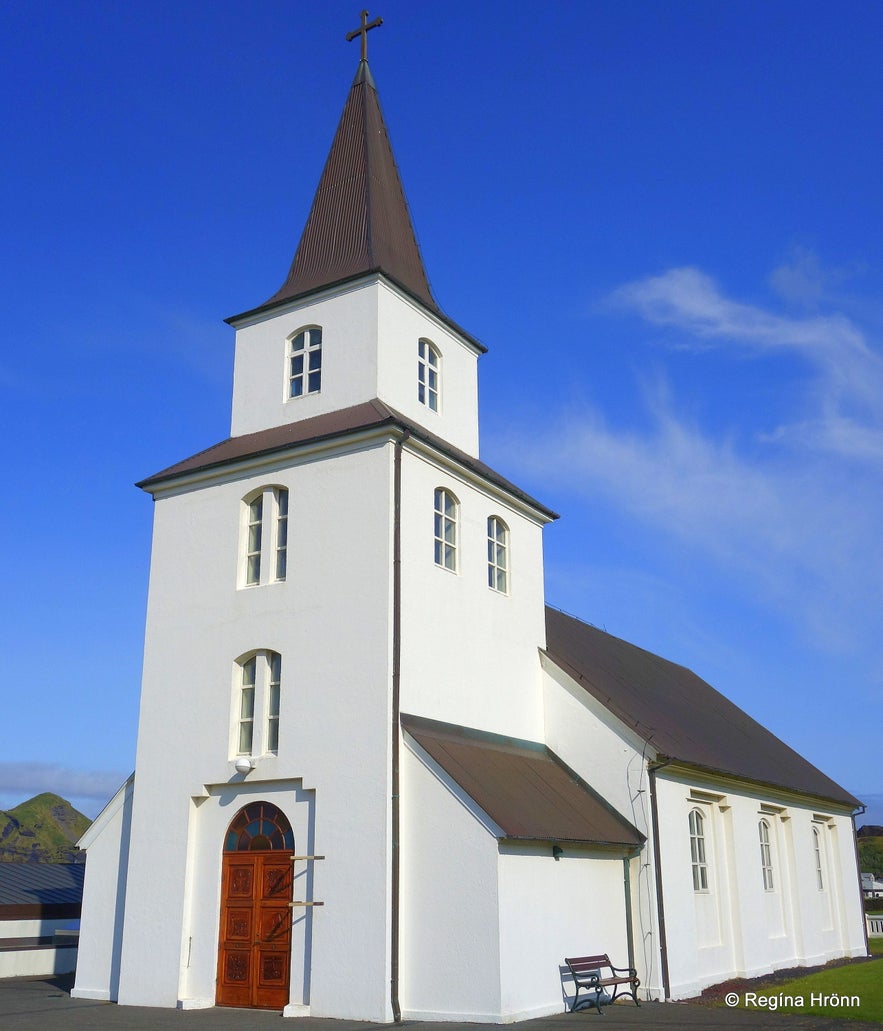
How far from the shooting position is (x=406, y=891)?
53.5 feet

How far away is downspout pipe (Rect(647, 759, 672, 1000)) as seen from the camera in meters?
18.4

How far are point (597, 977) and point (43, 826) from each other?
75.5 meters

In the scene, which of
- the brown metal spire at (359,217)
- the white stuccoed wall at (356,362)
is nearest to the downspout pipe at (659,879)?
the white stuccoed wall at (356,362)

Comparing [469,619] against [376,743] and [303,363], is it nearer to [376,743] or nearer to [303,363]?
[376,743]

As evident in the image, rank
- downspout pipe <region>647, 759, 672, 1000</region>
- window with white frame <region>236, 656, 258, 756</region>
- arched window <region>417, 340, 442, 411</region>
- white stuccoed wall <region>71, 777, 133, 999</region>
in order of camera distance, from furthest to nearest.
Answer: arched window <region>417, 340, 442, 411</region>
white stuccoed wall <region>71, 777, 133, 999</region>
window with white frame <region>236, 656, 258, 756</region>
downspout pipe <region>647, 759, 672, 1000</region>

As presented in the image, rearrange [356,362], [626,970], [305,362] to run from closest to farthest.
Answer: [626,970] → [356,362] → [305,362]

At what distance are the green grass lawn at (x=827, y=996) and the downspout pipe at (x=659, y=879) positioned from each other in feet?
4.20

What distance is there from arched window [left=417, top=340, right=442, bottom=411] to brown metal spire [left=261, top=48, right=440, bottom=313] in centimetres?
87

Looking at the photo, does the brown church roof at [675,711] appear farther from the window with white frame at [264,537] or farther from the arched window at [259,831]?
the arched window at [259,831]

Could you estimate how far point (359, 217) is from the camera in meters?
22.9

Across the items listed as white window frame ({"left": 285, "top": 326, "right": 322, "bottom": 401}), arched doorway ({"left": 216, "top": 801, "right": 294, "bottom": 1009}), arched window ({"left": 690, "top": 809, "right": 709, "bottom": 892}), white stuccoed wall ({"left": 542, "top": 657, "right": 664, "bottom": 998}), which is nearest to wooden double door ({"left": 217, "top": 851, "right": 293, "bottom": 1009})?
arched doorway ({"left": 216, "top": 801, "right": 294, "bottom": 1009})

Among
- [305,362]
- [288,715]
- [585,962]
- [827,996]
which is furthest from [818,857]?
[305,362]

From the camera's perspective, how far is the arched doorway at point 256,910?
17.1 meters

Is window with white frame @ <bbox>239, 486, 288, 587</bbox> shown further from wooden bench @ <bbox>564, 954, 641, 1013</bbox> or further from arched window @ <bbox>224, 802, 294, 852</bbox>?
wooden bench @ <bbox>564, 954, 641, 1013</bbox>
